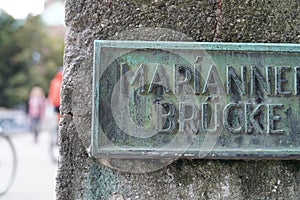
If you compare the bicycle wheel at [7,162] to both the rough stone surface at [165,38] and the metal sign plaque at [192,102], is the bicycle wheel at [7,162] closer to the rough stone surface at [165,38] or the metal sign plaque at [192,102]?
the rough stone surface at [165,38]

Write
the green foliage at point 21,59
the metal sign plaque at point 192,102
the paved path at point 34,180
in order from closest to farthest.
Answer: the metal sign plaque at point 192,102, the paved path at point 34,180, the green foliage at point 21,59

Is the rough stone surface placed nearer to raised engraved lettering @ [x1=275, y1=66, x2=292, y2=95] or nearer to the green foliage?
raised engraved lettering @ [x1=275, y1=66, x2=292, y2=95]

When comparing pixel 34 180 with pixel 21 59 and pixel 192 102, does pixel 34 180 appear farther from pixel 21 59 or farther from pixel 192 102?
pixel 21 59

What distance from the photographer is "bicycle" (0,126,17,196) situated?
468 centimetres

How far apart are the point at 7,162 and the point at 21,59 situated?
1992 centimetres

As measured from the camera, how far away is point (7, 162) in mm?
5078

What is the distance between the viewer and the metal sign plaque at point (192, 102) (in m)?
1.64

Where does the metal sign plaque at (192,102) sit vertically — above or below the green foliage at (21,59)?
below

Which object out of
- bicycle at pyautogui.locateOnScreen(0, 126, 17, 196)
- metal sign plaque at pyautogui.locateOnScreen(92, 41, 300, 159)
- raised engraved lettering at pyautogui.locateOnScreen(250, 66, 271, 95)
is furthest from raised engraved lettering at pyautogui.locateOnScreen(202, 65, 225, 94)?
bicycle at pyautogui.locateOnScreen(0, 126, 17, 196)

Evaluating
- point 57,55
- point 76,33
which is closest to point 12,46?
point 57,55

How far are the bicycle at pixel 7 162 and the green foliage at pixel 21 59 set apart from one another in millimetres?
18458

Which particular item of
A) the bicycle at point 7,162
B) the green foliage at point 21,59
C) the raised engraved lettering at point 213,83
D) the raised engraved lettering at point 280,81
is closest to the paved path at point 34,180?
Result: the bicycle at point 7,162

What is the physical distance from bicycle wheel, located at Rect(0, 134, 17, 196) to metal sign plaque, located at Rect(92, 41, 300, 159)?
10.9 ft

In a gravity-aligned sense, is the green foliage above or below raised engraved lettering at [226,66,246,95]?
above
